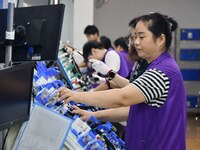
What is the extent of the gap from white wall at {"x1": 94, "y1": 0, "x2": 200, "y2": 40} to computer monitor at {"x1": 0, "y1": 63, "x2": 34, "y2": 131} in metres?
6.52

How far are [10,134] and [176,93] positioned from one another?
2.74ft

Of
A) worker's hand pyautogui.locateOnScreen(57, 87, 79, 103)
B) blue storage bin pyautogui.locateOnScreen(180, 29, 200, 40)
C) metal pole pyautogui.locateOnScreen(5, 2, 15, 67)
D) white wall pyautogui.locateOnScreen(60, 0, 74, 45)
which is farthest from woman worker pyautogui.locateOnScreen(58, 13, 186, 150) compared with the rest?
blue storage bin pyautogui.locateOnScreen(180, 29, 200, 40)

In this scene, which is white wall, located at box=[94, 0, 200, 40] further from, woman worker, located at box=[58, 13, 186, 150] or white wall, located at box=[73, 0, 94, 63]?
woman worker, located at box=[58, 13, 186, 150]

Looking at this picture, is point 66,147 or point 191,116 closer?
point 66,147

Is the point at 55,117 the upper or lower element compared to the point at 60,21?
lower

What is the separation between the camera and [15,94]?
1518 mm

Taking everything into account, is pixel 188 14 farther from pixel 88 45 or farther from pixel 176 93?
pixel 176 93

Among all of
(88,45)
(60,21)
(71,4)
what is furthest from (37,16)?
(71,4)

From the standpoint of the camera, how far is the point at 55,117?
1.63 meters

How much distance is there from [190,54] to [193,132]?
2.05m

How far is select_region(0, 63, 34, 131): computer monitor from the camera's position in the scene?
1427 millimetres

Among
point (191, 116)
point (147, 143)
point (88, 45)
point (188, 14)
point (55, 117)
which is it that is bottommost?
point (191, 116)

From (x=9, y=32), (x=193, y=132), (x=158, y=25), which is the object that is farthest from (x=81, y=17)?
(x=9, y=32)

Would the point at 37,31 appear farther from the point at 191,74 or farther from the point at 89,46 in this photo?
the point at 191,74
